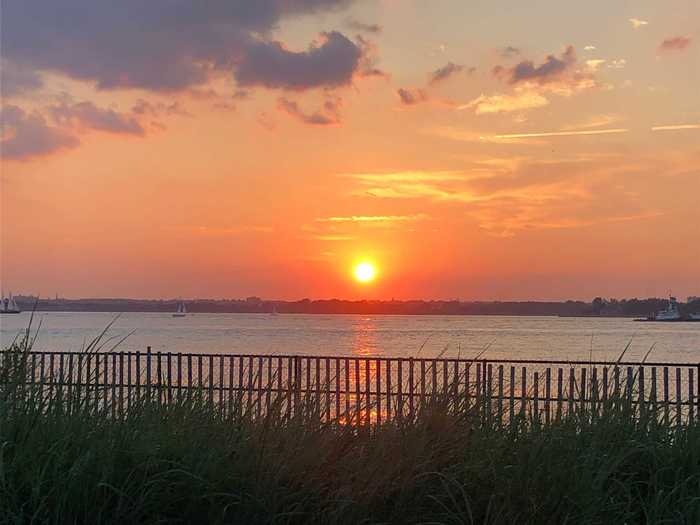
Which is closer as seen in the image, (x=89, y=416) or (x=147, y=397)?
(x=89, y=416)

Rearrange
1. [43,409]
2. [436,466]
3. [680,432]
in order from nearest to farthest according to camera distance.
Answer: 1. [436,466]
2. [43,409]
3. [680,432]

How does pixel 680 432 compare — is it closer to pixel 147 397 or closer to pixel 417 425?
pixel 417 425

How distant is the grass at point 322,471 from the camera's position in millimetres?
5027

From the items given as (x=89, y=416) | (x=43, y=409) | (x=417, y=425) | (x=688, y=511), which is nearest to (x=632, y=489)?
(x=688, y=511)

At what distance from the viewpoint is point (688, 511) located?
205 inches

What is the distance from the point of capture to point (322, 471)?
18.2 feet

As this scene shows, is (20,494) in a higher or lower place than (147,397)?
lower

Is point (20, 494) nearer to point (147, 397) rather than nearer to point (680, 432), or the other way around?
point (147, 397)

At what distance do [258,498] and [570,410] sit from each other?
281cm

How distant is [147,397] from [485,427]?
2.78m

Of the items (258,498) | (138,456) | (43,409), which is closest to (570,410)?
(258,498)

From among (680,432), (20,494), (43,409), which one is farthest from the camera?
(680,432)

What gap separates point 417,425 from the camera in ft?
19.2

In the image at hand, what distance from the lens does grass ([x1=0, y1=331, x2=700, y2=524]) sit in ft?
16.5
